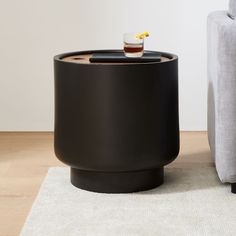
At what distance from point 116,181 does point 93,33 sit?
1.19 metres

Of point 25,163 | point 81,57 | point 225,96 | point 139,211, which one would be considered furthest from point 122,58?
point 25,163

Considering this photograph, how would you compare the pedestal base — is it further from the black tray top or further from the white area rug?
the black tray top

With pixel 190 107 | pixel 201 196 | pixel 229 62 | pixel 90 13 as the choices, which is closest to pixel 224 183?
pixel 201 196

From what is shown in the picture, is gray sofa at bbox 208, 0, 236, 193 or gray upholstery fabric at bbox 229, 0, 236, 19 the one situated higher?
gray upholstery fabric at bbox 229, 0, 236, 19

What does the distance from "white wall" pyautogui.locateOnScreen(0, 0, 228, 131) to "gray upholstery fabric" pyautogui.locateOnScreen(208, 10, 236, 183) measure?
0.93 metres

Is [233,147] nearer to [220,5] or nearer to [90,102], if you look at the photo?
[90,102]

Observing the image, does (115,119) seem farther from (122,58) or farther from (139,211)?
(139,211)

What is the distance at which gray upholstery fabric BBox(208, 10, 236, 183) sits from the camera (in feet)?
8.23

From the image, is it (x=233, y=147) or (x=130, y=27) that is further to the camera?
(x=130, y=27)

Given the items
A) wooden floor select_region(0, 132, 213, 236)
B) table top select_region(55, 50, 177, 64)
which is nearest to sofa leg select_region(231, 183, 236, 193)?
wooden floor select_region(0, 132, 213, 236)

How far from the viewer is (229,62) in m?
2.53

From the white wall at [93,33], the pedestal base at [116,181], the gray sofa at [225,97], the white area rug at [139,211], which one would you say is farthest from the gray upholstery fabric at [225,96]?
the white wall at [93,33]

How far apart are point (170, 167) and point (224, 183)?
1.11 ft

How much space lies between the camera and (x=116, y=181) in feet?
8.86
